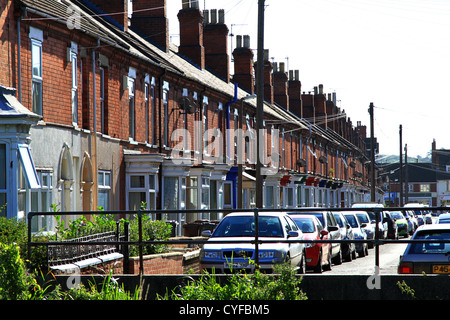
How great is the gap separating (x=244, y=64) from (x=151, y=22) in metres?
15.2

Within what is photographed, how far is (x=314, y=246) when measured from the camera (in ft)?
60.4

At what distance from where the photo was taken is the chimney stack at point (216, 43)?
45.9 metres

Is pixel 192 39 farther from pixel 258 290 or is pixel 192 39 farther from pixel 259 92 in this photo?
pixel 258 290

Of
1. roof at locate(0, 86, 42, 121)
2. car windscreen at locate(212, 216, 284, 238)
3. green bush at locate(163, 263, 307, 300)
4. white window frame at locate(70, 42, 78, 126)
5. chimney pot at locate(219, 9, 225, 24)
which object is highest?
chimney pot at locate(219, 9, 225, 24)

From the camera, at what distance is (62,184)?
20484mm

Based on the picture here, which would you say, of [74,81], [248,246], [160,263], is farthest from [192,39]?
[248,246]

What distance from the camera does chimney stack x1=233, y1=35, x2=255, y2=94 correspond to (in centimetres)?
5088

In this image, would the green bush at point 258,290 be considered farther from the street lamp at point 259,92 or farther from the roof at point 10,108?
the street lamp at point 259,92

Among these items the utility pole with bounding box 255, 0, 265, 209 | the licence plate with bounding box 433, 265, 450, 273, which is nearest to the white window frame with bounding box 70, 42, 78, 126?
the utility pole with bounding box 255, 0, 265, 209

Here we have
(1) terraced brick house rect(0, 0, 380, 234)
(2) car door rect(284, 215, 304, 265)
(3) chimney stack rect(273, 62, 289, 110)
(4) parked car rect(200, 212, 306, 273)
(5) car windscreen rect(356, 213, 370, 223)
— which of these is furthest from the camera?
(3) chimney stack rect(273, 62, 289, 110)

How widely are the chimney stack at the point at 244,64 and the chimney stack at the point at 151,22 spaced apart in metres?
14.0

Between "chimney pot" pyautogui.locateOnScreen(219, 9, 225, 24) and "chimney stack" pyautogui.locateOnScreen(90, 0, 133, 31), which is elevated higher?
"chimney pot" pyautogui.locateOnScreen(219, 9, 225, 24)

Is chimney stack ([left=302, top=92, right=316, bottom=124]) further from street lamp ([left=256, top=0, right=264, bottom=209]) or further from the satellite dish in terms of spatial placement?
street lamp ([left=256, top=0, right=264, bottom=209])

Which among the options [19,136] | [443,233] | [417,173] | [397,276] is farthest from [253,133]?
[417,173]
